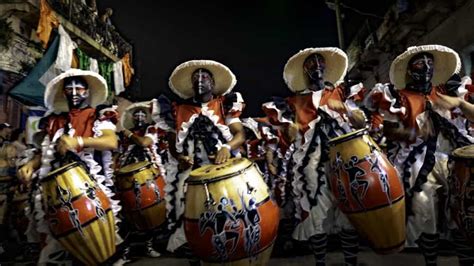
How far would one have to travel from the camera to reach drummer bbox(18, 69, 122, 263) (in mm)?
3180

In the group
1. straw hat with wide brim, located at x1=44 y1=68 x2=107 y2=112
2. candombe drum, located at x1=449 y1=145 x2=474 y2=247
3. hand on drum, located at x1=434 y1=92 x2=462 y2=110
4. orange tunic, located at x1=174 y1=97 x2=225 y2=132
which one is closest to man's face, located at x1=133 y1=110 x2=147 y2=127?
straw hat with wide brim, located at x1=44 y1=68 x2=107 y2=112

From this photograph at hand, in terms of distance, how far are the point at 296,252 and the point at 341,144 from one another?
2230 mm

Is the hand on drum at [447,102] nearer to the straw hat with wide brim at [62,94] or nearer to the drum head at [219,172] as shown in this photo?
the drum head at [219,172]

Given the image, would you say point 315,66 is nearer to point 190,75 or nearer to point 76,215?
point 190,75

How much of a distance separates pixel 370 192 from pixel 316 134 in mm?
745

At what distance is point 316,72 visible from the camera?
3623 mm

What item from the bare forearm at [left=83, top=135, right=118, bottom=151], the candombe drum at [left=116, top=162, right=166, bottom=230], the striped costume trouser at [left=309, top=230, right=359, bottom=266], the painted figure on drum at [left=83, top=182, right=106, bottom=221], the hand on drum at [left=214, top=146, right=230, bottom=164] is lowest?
the striped costume trouser at [left=309, top=230, right=359, bottom=266]

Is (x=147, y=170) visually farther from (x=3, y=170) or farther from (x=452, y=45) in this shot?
(x=452, y=45)

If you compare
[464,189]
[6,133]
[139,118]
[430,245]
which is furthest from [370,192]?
[6,133]

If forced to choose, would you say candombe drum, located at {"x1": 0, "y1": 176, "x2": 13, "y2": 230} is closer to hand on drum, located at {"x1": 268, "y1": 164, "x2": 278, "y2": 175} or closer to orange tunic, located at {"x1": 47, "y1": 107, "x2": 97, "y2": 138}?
orange tunic, located at {"x1": 47, "y1": 107, "x2": 97, "y2": 138}

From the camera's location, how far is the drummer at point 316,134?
3291mm

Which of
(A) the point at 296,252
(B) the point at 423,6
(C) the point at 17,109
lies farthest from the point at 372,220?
(C) the point at 17,109

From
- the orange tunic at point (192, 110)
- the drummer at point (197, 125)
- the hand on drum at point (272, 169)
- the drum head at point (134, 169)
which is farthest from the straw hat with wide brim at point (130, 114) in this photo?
the orange tunic at point (192, 110)

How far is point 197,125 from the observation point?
359cm
